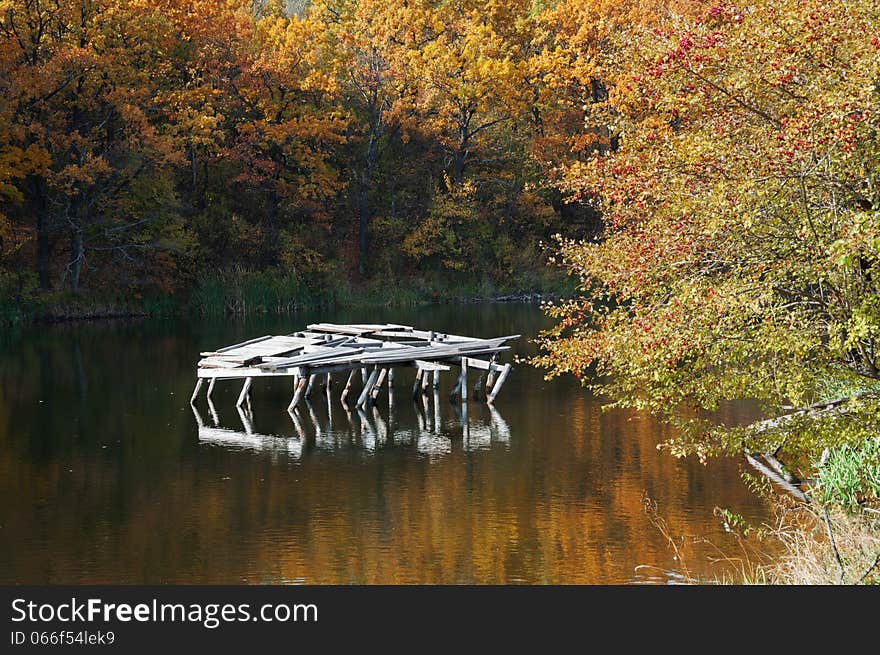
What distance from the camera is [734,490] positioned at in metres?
16.6

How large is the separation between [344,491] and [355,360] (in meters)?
6.76

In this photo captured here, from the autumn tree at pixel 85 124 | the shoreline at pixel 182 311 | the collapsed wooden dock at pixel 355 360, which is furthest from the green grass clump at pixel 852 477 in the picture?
the autumn tree at pixel 85 124

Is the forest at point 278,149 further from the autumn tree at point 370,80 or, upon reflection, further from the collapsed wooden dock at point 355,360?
the collapsed wooden dock at point 355,360

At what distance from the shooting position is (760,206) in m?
12.7

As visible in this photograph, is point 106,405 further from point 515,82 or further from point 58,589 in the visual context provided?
point 515,82

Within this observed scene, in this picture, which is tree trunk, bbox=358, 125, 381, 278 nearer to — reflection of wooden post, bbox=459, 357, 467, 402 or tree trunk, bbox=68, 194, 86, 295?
tree trunk, bbox=68, 194, 86, 295

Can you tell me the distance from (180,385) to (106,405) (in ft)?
9.35

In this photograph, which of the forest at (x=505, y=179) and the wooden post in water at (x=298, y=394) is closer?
the forest at (x=505, y=179)

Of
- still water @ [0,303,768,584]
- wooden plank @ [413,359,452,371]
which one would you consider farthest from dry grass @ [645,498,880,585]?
wooden plank @ [413,359,452,371]

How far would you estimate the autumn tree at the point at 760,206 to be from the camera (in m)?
12.1

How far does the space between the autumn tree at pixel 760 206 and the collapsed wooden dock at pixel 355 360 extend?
10.0 meters

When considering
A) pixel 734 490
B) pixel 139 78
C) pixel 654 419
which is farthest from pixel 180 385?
pixel 139 78

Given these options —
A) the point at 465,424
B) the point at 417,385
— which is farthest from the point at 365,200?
the point at 465,424

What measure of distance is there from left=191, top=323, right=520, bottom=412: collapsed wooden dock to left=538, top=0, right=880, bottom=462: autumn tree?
10.0m
